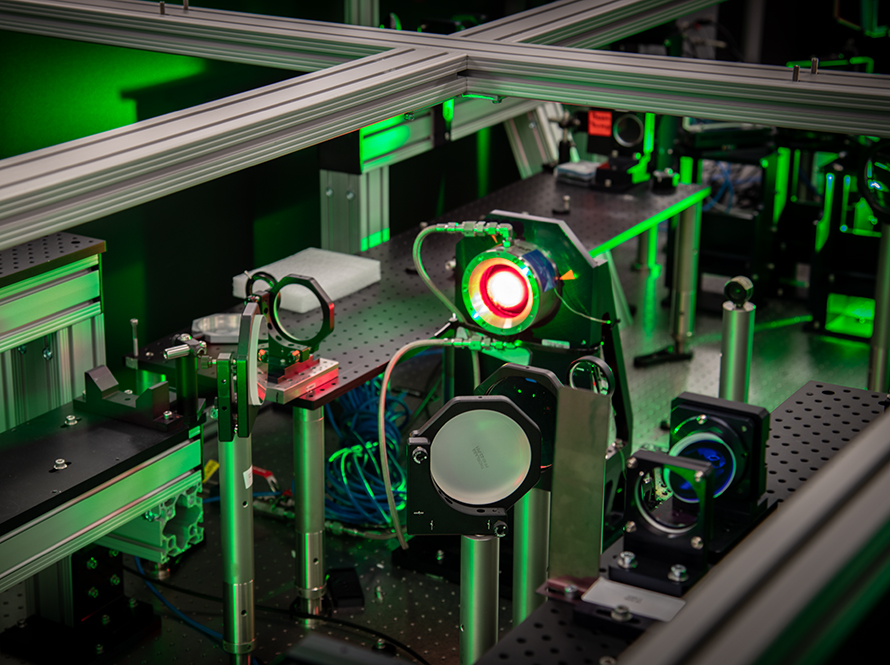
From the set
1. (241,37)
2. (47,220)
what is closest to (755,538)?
(47,220)

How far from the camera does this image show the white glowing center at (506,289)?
2609 millimetres

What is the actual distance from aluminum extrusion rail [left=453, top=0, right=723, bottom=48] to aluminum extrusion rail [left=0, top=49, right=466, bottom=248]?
30 cm

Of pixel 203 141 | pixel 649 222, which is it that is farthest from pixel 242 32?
pixel 649 222

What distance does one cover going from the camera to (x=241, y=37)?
7.27ft

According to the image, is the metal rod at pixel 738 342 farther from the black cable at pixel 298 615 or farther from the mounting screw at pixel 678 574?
the mounting screw at pixel 678 574

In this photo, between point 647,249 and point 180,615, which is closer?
point 180,615

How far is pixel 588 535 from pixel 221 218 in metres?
2.61

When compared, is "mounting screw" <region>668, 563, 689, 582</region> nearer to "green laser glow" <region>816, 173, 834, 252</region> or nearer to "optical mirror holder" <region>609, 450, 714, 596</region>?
"optical mirror holder" <region>609, 450, 714, 596</region>

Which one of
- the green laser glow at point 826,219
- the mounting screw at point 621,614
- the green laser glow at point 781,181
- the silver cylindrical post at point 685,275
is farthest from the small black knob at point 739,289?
the green laser glow at point 781,181

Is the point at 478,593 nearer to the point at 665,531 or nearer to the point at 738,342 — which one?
the point at 665,531

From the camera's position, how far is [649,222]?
12.6 ft

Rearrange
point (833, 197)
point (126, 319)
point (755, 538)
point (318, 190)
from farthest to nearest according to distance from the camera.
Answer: point (833, 197)
point (318, 190)
point (126, 319)
point (755, 538)

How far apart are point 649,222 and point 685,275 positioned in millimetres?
551

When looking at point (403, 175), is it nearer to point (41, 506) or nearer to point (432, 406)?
point (432, 406)
